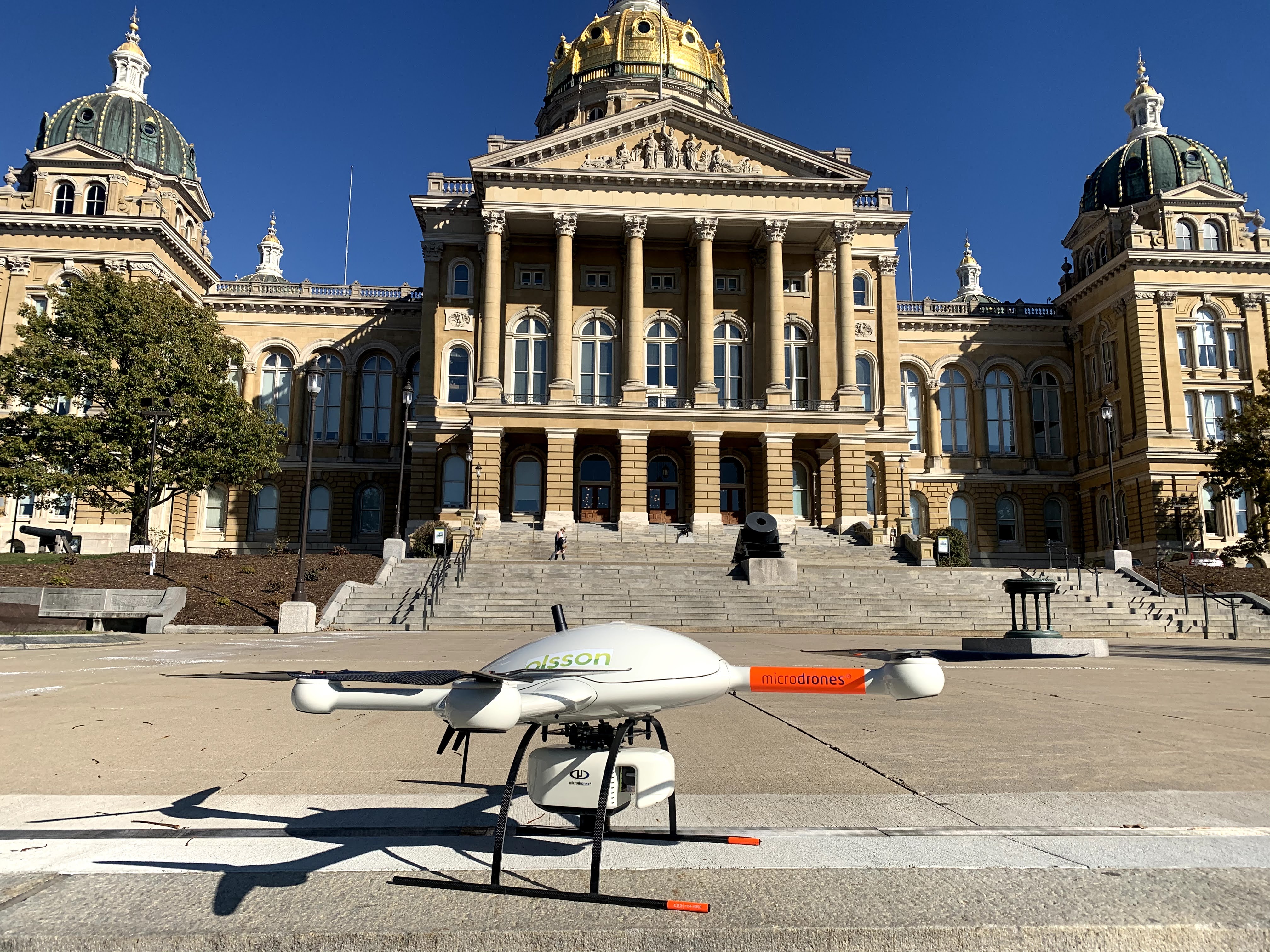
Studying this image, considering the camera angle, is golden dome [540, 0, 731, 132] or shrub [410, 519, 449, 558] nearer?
shrub [410, 519, 449, 558]

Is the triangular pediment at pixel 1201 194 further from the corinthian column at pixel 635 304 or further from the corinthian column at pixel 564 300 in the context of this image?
the corinthian column at pixel 564 300

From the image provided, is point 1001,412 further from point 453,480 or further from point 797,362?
point 453,480

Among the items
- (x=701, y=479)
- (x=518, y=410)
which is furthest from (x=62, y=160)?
(x=701, y=479)

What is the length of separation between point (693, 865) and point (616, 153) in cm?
4401

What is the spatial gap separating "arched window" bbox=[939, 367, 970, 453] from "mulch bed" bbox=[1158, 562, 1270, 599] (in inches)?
792

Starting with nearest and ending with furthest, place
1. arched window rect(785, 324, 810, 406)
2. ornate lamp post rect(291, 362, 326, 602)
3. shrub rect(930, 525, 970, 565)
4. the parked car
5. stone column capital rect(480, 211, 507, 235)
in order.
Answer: ornate lamp post rect(291, 362, 326, 602) → shrub rect(930, 525, 970, 565) → the parked car → stone column capital rect(480, 211, 507, 235) → arched window rect(785, 324, 810, 406)

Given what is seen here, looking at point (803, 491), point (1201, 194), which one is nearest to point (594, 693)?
point (803, 491)

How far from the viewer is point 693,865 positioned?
2924 mm

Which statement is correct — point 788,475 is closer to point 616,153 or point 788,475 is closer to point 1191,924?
point 616,153

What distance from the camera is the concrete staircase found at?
23891 millimetres

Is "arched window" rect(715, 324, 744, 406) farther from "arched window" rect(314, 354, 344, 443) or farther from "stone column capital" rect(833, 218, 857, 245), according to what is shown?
"arched window" rect(314, 354, 344, 443)

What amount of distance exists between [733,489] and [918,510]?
16.3 metres

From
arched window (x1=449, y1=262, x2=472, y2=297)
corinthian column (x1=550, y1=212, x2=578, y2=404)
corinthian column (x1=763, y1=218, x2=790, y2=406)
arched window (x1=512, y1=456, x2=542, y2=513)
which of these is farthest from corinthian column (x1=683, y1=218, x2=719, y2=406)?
arched window (x1=449, y1=262, x2=472, y2=297)

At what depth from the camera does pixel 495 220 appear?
42000 mm
